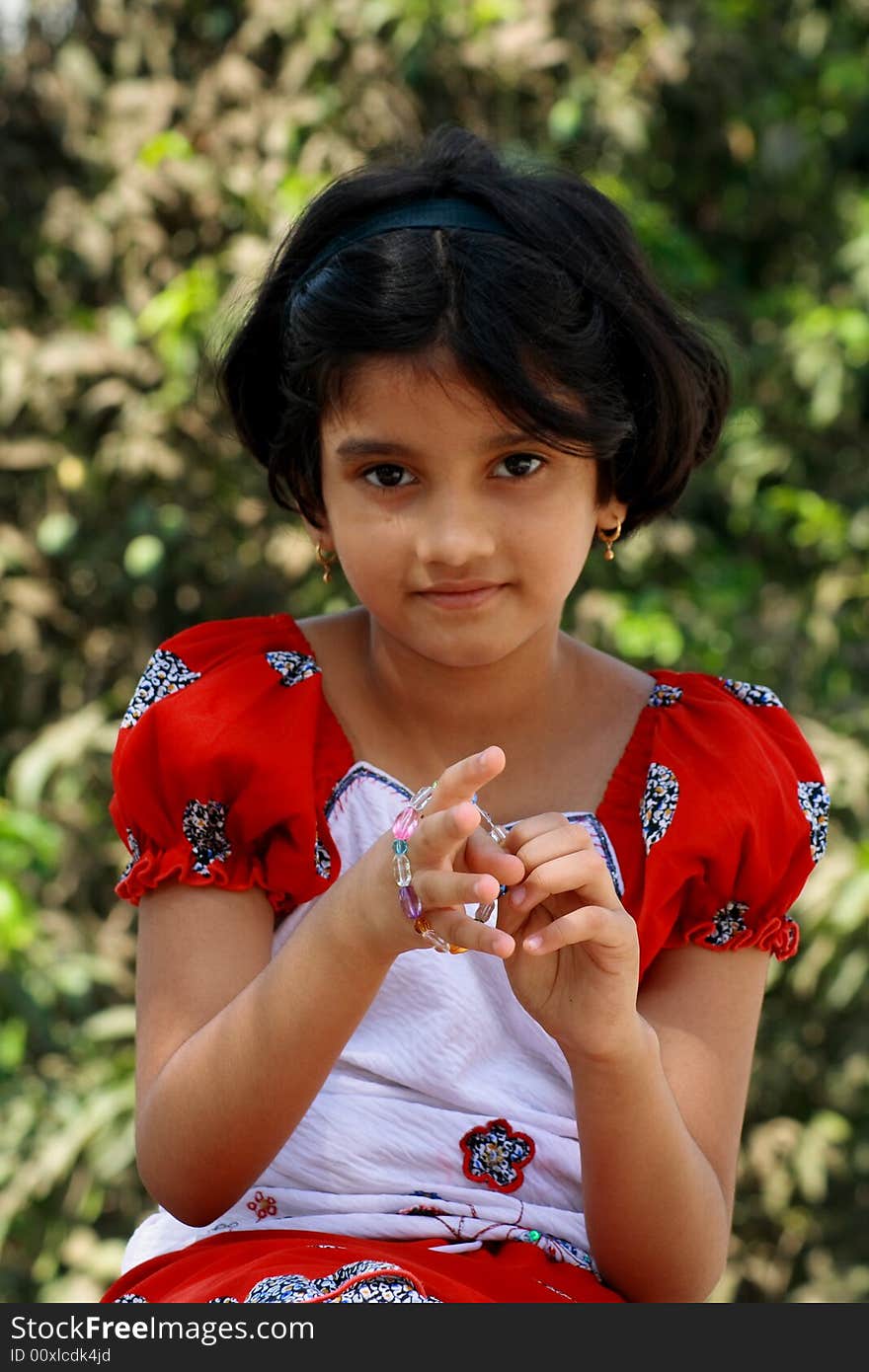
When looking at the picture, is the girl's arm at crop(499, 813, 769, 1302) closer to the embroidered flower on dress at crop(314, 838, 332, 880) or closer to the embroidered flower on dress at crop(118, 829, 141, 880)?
the embroidered flower on dress at crop(314, 838, 332, 880)

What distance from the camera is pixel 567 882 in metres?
1.25

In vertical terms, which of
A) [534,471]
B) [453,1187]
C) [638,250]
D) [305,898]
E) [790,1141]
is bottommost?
[790,1141]

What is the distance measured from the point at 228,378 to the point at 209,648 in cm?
29

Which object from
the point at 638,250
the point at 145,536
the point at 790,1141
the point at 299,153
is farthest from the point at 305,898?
the point at 790,1141

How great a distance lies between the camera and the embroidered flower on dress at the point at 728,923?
162 cm

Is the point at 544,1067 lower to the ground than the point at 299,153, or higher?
lower

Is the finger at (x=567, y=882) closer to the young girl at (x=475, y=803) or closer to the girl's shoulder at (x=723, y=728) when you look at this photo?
the young girl at (x=475, y=803)

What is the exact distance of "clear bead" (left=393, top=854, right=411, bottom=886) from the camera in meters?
1.28

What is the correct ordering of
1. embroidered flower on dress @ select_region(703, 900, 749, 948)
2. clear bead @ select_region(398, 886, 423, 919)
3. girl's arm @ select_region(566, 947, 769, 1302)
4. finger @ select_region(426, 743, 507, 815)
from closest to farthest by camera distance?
1. finger @ select_region(426, 743, 507, 815)
2. clear bead @ select_region(398, 886, 423, 919)
3. girl's arm @ select_region(566, 947, 769, 1302)
4. embroidered flower on dress @ select_region(703, 900, 749, 948)

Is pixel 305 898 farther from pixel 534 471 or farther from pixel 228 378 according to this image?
pixel 228 378

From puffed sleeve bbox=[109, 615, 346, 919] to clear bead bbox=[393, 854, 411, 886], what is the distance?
0.31 m

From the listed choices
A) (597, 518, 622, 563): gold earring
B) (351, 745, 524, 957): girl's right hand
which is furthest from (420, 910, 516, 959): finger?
(597, 518, 622, 563): gold earring

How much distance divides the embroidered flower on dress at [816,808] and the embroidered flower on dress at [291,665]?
48cm

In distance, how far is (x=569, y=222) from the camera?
1.63 metres
